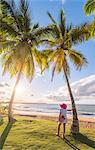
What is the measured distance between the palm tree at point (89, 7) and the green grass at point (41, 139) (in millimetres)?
6845

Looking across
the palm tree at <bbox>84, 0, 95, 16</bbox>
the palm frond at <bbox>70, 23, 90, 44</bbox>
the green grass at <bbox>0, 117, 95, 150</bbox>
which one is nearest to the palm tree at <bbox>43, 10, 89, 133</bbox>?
the palm frond at <bbox>70, 23, 90, 44</bbox>

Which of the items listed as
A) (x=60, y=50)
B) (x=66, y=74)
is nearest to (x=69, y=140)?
(x=66, y=74)

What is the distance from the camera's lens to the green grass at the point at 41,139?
13078 mm

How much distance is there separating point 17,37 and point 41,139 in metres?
8.84

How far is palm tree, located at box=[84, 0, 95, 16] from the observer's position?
17281 mm

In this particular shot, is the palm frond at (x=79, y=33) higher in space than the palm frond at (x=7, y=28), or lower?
lower

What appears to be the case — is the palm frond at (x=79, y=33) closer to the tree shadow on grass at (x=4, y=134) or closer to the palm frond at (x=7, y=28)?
the palm frond at (x=7, y=28)

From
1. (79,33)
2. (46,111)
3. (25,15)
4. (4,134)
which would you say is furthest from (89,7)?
(46,111)

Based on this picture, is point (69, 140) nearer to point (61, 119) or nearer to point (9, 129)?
point (61, 119)

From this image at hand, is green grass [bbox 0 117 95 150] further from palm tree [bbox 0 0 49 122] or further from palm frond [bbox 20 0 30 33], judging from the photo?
palm frond [bbox 20 0 30 33]

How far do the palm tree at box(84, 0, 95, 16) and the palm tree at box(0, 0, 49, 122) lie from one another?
4151 mm

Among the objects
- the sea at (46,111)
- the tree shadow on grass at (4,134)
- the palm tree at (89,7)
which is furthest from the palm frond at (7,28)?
the sea at (46,111)

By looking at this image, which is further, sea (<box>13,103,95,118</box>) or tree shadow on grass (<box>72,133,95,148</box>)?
sea (<box>13,103,95,118</box>)

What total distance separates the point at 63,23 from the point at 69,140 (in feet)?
27.4
